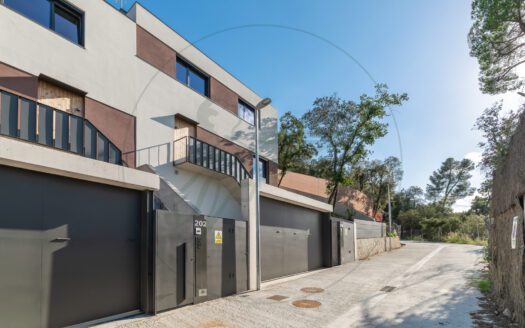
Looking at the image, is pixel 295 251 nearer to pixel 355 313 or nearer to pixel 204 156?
pixel 204 156

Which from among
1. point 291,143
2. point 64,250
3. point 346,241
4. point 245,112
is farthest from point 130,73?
point 291,143

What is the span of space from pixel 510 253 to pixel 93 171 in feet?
26.1

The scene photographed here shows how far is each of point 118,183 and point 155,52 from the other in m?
7.05

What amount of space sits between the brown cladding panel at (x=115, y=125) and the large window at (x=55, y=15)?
6.43 ft

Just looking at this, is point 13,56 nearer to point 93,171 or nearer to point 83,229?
point 93,171

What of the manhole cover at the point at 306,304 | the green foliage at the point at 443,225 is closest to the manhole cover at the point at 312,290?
the manhole cover at the point at 306,304

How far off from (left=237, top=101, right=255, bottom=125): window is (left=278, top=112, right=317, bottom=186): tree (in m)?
7.52

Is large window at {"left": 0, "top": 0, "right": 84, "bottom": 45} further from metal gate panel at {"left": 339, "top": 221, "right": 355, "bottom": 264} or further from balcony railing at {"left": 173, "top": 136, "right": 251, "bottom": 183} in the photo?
metal gate panel at {"left": 339, "top": 221, "right": 355, "bottom": 264}

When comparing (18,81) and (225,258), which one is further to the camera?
(225,258)

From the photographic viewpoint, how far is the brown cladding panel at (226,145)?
14.2 metres

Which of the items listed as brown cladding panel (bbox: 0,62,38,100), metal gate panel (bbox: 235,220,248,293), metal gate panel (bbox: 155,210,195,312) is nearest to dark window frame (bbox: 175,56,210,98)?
brown cladding panel (bbox: 0,62,38,100)

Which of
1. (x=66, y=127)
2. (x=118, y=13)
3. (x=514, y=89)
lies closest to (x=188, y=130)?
(x=118, y=13)

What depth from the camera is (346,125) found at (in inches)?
974

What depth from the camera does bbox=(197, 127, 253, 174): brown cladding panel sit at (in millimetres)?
14212
